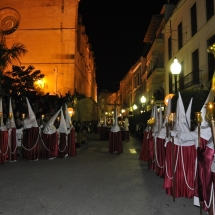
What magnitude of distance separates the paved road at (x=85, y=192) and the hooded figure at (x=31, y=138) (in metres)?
1.85

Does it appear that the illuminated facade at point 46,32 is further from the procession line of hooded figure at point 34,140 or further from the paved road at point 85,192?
the paved road at point 85,192

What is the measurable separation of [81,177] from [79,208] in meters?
2.85

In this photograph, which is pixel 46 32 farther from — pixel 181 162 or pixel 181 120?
pixel 181 162

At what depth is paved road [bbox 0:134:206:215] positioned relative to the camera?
5.27 metres

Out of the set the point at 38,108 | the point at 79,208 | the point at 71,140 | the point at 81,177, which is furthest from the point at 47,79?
the point at 79,208

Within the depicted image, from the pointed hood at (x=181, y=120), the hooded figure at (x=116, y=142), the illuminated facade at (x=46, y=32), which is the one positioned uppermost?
the illuminated facade at (x=46, y=32)

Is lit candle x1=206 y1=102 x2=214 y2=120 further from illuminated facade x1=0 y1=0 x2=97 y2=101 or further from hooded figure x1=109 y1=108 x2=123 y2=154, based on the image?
illuminated facade x1=0 y1=0 x2=97 y2=101

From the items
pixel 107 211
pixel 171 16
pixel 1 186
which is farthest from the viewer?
pixel 171 16

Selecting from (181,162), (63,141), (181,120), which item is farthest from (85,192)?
(63,141)

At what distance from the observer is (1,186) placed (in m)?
7.08

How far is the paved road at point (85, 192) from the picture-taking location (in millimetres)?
5266

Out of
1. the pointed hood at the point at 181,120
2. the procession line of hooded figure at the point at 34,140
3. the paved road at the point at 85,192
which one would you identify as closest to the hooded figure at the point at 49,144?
the procession line of hooded figure at the point at 34,140

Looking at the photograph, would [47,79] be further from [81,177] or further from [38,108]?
[81,177]

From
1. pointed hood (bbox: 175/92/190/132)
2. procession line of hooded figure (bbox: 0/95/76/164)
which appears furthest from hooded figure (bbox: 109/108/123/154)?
pointed hood (bbox: 175/92/190/132)
